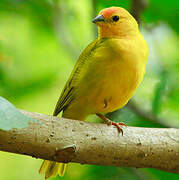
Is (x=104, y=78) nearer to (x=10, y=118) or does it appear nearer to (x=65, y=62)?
(x=10, y=118)

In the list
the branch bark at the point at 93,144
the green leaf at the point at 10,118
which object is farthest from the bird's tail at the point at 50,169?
the green leaf at the point at 10,118

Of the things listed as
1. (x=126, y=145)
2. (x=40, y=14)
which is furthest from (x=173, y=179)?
(x=40, y=14)

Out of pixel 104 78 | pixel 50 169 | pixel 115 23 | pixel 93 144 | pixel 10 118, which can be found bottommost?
pixel 50 169

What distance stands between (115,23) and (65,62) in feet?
8.05

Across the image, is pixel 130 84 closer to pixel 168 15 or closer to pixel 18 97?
pixel 168 15

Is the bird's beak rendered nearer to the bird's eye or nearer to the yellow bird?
the yellow bird

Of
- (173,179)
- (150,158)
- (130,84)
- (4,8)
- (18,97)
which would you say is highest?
(4,8)

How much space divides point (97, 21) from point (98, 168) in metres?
1.51

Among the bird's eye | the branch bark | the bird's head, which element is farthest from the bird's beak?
the branch bark

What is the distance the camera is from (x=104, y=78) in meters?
3.94

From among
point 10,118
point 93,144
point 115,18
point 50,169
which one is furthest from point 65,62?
point 10,118

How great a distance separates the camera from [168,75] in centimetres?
482

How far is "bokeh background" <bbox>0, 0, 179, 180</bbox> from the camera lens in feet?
15.4

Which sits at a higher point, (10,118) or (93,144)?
(10,118)
